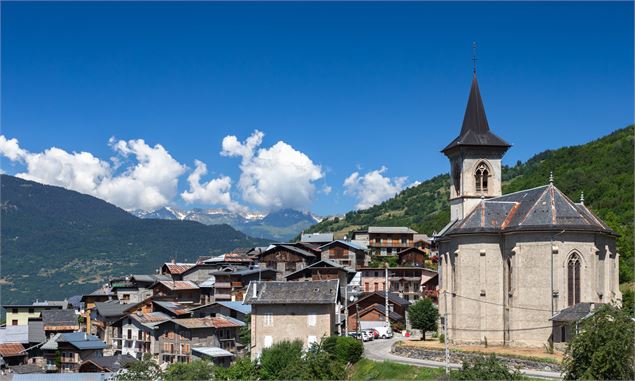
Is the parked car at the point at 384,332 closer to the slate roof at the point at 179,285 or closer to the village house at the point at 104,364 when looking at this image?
the village house at the point at 104,364

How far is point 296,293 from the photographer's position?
59.7m

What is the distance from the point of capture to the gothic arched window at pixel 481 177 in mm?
60406

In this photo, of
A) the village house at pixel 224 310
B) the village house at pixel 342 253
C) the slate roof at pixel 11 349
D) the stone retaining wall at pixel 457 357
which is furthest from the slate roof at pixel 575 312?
the slate roof at pixel 11 349

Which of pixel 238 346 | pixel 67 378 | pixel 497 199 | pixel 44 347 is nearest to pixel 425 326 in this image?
pixel 497 199

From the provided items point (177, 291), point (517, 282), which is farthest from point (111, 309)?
point (517, 282)

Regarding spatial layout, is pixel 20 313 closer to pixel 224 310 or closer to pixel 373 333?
pixel 224 310

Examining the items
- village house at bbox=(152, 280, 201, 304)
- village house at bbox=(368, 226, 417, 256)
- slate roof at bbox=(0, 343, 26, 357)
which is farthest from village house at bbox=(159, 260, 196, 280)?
village house at bbox=(368, 226, 417, 256)

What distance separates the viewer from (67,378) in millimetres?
56344

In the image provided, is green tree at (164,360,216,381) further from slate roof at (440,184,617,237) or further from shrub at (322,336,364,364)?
slate roof at (440,184,617,237)

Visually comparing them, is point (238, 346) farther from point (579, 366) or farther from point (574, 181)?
point (574, 181)

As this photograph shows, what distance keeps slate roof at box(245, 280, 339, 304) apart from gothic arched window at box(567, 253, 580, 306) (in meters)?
17.3

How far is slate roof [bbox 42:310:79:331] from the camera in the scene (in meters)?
85.6

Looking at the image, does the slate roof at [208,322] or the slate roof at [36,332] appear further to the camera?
the slate roof at [36,332]

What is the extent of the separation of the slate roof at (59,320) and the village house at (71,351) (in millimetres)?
11758
